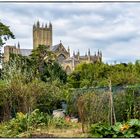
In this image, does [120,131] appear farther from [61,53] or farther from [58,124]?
[61,53]

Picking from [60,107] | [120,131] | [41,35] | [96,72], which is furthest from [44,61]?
[41,35]

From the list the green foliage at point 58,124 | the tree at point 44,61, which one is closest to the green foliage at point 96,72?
the tree at point 44,61

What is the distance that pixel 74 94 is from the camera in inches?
538

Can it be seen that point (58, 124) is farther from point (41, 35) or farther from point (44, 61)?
point (41, 35)

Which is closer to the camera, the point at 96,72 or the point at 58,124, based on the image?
the point at 58,124

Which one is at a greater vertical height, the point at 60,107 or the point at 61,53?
the point at 61,53

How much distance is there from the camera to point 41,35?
9550cm

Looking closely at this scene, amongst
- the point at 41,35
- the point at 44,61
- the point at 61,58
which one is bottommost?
the point at 44,61

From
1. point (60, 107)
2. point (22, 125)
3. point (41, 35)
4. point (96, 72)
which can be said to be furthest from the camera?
point (41, 35)

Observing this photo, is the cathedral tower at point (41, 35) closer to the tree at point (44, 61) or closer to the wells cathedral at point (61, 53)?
the wells cathedral at point (61, 53)

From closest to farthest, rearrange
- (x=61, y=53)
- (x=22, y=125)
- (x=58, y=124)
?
1. (x=22, y=125)
2. (x=58, y=124)
3. (x=61, y=53)

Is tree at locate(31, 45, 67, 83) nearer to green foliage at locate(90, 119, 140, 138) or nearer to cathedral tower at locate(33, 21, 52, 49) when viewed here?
green foliage at locate(90, 119, 140, 138)

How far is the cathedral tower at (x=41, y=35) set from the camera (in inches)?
3718

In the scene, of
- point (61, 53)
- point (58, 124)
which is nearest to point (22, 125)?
point (58, 124)
